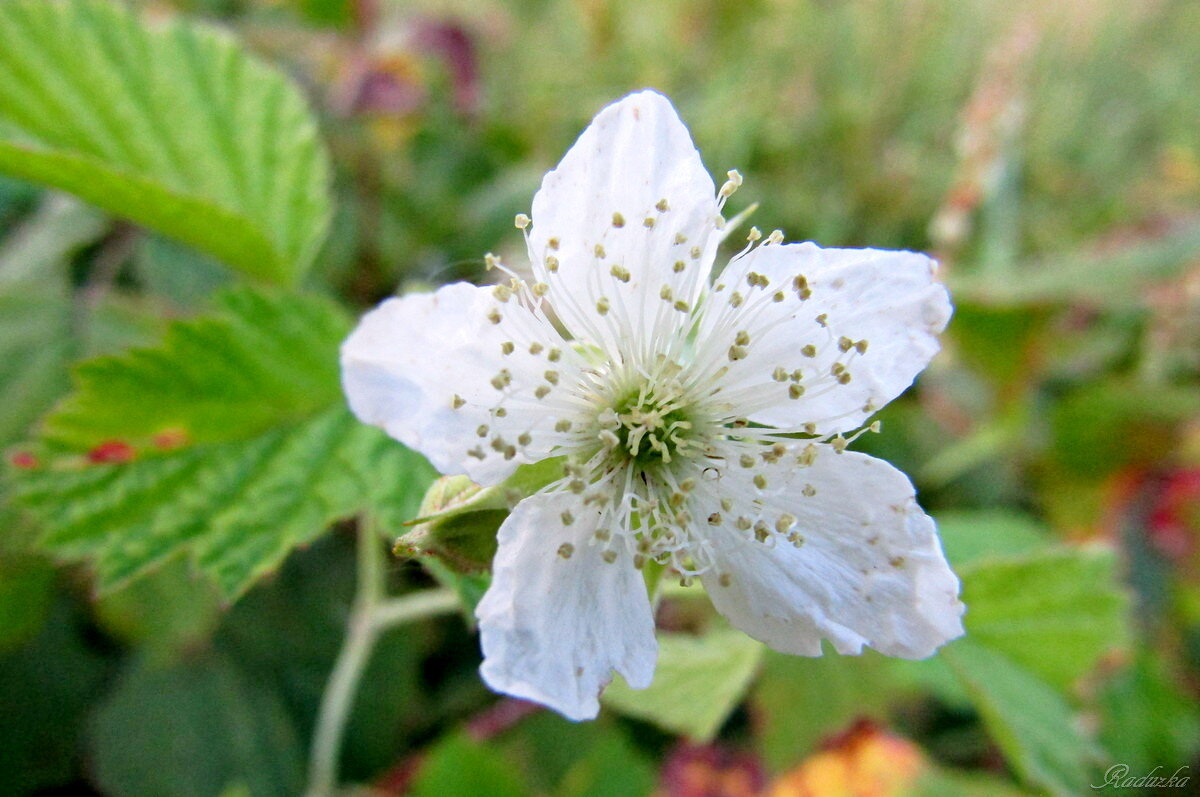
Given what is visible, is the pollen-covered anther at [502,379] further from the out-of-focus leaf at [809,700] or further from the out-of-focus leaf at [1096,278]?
the out-of-focus leaf at [1096,278]

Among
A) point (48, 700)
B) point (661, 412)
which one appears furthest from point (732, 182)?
point (48, 700)

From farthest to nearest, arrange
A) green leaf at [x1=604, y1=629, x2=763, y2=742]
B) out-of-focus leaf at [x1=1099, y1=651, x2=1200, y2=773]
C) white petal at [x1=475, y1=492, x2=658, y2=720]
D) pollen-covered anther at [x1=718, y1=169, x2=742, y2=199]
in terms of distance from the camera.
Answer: out-of-focus leaf at [x1=1099, y1=651, x2=1200, y2=773] → green leaf at [x1=604, y1=629, x2=763, y2=742] → pollen-covered anther at [x1=718, y1=169, x2=742, y2=199] → white petal at [x1=475, y1=492, x2=658, y2=720]

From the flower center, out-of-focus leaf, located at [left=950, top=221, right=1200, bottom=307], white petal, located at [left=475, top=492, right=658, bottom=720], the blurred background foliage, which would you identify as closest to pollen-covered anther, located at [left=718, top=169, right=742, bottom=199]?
the flower center

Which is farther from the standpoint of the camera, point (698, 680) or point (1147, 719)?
point (1147, 719)

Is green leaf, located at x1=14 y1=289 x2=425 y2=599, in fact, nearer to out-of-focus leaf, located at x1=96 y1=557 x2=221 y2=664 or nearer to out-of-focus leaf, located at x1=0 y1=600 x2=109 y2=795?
out-of-focus leaf, located at x1=96 y1=557 x2=221 y2=664

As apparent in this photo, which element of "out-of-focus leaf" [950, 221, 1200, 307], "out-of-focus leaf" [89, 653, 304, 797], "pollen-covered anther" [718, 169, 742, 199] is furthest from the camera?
"out-of-focus leaf" [950, 221, 1200, 307]

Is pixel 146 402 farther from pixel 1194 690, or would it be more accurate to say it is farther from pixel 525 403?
pixel 1194 690

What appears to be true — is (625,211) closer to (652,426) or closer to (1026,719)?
(652,426)
